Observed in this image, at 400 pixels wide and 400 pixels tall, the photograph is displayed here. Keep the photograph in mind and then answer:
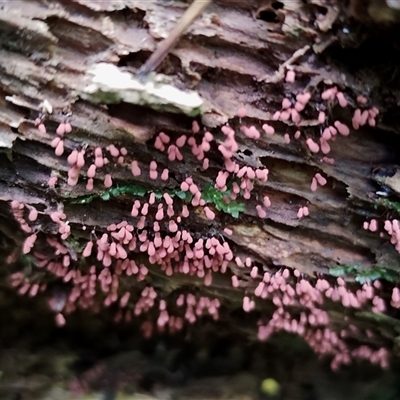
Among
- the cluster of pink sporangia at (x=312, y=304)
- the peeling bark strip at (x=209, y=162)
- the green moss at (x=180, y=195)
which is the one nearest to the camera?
the peeling bark strip at (x=209, y=162)

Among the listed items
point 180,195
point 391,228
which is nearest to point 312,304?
point 391,228

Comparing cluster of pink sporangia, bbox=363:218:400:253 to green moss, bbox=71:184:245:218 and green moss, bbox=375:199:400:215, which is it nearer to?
green moss, bbox=375:199:400:215

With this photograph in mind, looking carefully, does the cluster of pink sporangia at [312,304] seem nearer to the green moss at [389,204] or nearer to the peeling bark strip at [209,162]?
the peeling bark strip at [209,162]

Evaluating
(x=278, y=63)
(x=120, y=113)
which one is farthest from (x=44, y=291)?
(x=278, y=63)

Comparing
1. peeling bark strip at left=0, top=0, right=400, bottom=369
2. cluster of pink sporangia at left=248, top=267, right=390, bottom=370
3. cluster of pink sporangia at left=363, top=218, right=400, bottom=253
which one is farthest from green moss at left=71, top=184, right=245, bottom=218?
cluster of pink sporangia at left=363, top=218, right=400, bottom=253

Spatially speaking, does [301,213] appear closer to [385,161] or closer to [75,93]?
[385,161]

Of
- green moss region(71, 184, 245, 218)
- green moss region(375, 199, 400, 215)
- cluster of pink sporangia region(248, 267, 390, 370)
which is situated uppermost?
green moss region(375, 199, 400, 215)

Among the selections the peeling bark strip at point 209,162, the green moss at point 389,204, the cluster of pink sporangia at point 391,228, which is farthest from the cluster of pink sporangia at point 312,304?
the green moss at point 389,204
